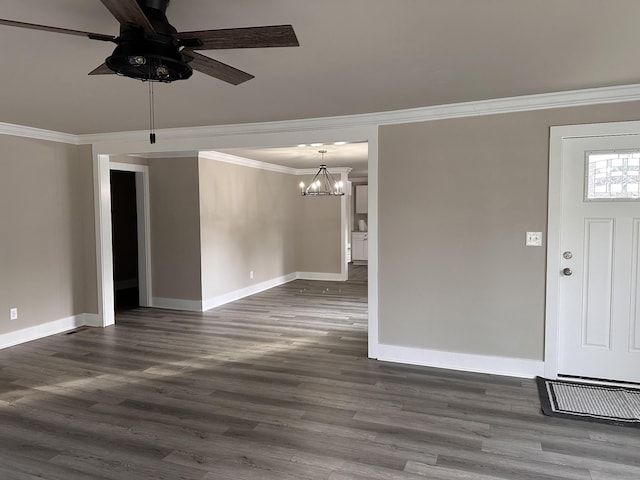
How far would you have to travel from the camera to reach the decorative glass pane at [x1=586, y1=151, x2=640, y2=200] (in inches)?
138

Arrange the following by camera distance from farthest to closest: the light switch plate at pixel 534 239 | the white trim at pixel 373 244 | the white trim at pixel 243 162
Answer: the white trim at pixel 243 162 < the white trim at pixel 373 244 < the light switch plate at pixel 534 239

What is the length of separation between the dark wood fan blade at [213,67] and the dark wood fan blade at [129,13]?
294 millimetres

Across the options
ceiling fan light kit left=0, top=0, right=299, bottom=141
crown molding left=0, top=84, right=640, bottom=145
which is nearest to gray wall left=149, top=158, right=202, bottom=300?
crown molding left=0, top=84, right=640, bottom=145

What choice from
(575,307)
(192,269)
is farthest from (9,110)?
(575,307)

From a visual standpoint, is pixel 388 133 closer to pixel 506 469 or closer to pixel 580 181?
pixel 580 181

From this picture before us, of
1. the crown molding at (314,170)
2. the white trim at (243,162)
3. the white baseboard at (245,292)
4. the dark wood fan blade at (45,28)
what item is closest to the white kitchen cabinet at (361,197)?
the crown molding at (314,170)

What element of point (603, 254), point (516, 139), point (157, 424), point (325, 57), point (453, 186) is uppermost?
point (325, 57)

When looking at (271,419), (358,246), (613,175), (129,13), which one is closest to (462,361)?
(271,419)

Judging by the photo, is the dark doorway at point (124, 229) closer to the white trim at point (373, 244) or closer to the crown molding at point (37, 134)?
the crown molding at point (37, 134)

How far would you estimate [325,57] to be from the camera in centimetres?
265

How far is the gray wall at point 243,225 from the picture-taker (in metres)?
6.60

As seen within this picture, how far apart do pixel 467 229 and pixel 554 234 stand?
27.4 inches

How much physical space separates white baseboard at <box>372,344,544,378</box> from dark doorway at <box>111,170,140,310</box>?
569 centimetres

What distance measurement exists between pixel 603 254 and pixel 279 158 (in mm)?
5076
